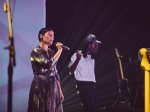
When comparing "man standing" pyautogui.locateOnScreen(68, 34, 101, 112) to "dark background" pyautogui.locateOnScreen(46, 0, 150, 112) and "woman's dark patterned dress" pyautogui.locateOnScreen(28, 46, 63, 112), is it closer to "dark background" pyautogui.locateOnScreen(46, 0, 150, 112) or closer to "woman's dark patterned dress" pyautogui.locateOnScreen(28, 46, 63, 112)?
"woman's dark patterned dress" pyautogui.locateOnScreen(28, 46, 63, 112)

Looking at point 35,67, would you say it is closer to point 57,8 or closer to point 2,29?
point 2,29

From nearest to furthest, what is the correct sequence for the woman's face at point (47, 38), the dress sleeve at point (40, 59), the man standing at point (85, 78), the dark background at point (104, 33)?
the dress sleeve at point (40, 59)
the woman's face at point (47, 38)
the man standing at point (85, 78)
the dark background at point (104, 33)

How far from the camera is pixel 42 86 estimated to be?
11.6 feet

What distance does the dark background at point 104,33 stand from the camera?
6.48m

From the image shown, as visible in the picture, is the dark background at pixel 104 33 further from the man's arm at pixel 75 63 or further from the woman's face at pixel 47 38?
the woman's face at pixel 47 38

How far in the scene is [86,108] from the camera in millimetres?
4281

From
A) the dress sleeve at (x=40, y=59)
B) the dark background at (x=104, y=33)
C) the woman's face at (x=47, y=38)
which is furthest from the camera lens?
the dark background at (x=104, y=33)

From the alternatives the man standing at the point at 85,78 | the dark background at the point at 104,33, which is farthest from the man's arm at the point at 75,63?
the dark background at the point at 104,33

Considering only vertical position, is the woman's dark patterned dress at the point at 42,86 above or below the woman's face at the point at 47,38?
below

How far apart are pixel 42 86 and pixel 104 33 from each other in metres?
3.81

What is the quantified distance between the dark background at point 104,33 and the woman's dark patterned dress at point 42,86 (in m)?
2.95

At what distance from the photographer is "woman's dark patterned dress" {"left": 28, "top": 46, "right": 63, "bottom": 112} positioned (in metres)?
3.53

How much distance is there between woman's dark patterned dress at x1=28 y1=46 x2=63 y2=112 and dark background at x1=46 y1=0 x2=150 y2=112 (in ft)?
9.67

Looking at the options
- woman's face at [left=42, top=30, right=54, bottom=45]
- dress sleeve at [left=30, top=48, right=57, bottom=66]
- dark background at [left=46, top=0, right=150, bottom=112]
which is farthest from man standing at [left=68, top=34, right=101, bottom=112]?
dark background at [left=46, top=0, right=150, bottom=112]
